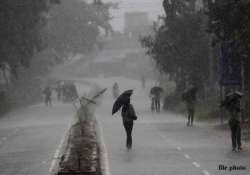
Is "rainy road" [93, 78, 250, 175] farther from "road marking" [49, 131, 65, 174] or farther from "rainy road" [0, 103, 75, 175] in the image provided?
"rainy road" [0, 103, 75, 175]

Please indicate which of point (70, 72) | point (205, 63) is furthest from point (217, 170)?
point (70, 72)

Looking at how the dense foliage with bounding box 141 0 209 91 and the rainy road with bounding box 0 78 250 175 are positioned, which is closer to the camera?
the rainy road with bounding box 0 78 250 175

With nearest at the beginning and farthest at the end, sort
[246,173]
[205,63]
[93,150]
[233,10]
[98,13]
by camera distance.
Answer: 1. [246,173]
2. [93,150]
3. [233,10]
4. [205,63]
5. [98,13]

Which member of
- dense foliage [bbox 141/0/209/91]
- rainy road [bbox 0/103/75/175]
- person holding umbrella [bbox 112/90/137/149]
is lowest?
rainy road [bbox 0/103/75/175]

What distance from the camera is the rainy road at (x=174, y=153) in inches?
744

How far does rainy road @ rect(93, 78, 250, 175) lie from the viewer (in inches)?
744

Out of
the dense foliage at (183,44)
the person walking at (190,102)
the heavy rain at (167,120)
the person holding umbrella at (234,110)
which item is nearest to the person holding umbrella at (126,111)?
the heavy rain at (167,120)

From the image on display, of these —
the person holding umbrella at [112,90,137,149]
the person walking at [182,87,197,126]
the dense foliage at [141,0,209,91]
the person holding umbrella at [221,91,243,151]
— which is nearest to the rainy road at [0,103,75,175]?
the person holding umbrella at [112,90,137,149]

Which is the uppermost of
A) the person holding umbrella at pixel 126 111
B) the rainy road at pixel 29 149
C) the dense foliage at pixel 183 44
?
the dense foliage at pixel 183 44

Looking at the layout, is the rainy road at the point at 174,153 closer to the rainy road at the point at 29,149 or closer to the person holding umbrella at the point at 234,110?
the person holding umbrella at the point at 234,110

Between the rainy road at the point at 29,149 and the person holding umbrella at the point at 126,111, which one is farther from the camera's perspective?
the person holding umbrella at the point at 126,111

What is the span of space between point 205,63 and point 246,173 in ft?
109

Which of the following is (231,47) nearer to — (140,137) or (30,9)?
(140,137)

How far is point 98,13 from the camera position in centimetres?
12688
